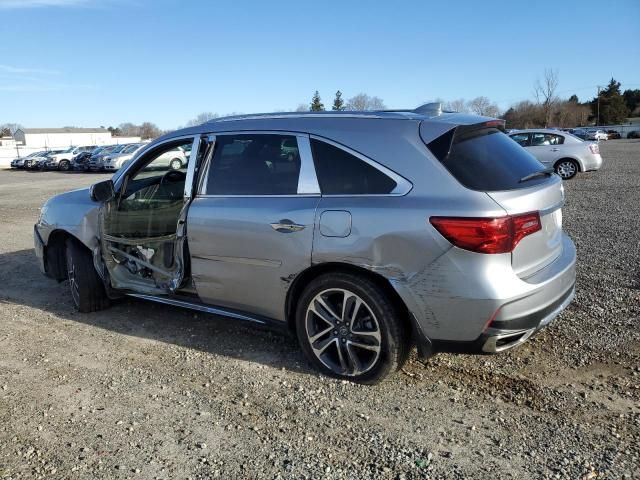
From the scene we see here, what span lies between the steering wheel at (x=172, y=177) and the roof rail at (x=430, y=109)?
88.7 inches

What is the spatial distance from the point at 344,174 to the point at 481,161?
2.88 feet

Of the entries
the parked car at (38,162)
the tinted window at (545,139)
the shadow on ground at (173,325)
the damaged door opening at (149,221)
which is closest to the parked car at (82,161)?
the parked car at (38,162)

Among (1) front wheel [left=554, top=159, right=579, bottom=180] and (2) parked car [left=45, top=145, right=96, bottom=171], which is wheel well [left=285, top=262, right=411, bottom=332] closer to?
(1) front wheel [left=554, top=159, right=579, bottom=180]

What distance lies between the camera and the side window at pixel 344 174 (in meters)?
3.43

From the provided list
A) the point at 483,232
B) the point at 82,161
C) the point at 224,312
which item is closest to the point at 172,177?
the point at 224,312

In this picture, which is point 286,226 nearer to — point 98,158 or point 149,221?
point 149,221

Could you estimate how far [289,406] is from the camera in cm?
340

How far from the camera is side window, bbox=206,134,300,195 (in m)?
3.85

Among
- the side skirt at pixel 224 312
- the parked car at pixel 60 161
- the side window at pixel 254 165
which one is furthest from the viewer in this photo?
the parked car at pixel 60 161

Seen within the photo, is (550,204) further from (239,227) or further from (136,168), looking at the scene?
(136,168)

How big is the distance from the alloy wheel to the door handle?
46 cm

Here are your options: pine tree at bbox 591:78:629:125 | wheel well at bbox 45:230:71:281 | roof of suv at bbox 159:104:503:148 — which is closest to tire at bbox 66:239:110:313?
wheel well at bbox 45:230:71:281

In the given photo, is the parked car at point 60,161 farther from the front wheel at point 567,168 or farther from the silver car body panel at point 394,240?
the silver car body panel at point 394,240

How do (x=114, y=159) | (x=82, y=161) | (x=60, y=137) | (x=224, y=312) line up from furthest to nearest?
(x=60, y=137), (x=82, y=161), (x=114, y=159), (x=224, y=312)
